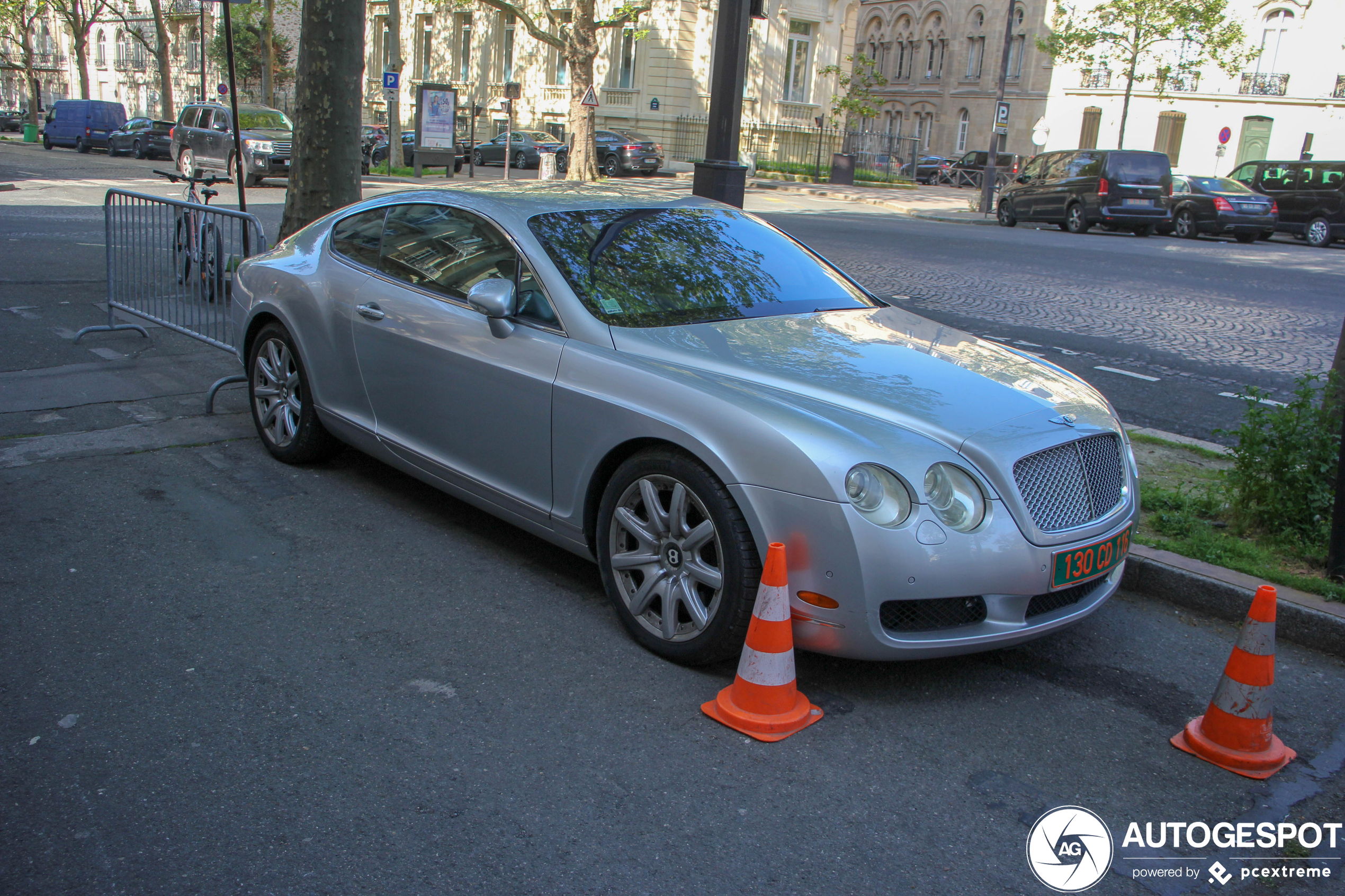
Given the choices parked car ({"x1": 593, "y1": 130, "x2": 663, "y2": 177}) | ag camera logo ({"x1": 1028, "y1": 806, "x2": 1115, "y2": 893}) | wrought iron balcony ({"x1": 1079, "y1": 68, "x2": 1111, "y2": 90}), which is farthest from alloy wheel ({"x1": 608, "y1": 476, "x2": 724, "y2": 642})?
wrought iron balcony ({"x1": 1079, "y1": 68, "x2": 1111, "y2": 90})

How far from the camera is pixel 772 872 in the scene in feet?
8.76

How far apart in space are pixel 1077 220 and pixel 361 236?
2190cm

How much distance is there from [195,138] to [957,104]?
46243 millimetres

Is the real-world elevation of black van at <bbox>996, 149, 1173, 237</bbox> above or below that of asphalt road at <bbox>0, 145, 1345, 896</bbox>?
above

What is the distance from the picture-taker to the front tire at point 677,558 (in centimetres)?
345

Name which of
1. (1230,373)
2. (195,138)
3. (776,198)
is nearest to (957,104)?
(776,198)

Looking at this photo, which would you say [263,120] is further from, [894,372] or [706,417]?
[706,417]

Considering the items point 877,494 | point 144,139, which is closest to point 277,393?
point 877,494

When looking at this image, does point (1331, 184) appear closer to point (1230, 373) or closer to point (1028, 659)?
point (1230, 373)

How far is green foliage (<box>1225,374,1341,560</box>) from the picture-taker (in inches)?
180

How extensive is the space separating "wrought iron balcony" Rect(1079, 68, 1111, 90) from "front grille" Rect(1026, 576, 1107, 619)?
52.5m

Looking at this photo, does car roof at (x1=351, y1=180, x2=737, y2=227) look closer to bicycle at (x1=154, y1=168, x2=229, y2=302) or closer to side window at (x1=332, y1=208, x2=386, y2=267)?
side window at (x1=332, y1=208, x2=386, y2=267)

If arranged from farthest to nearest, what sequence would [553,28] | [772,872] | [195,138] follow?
[553,28] → [195,138] → [772,872]

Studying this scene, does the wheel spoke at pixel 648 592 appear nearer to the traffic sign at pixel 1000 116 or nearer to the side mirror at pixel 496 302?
the side mirror at pixel 496 302
